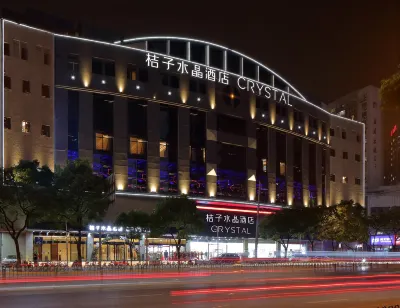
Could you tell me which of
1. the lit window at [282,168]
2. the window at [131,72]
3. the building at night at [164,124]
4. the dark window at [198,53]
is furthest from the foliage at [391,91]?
the lit window at [282,168]

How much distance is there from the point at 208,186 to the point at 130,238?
15.5 metres

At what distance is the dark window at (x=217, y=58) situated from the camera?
264ft

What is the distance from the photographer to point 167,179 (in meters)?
70.9

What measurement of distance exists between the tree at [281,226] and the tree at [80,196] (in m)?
28.8

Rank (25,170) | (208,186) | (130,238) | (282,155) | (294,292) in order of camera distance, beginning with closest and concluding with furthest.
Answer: (294,292) < (25,170) < (130,238) < (208,186) < (282,155)

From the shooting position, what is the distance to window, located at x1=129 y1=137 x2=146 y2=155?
224 feet

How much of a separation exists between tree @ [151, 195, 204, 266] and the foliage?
45.9m

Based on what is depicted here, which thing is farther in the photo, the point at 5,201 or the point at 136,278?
the point at 5,201

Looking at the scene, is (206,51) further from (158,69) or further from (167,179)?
(167,179)

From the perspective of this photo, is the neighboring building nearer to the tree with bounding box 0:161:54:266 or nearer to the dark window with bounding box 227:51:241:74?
the dark window with bounding box 227:51:241:74

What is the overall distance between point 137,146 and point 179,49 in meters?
15.7

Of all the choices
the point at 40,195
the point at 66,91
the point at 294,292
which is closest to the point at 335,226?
the point at 66,91

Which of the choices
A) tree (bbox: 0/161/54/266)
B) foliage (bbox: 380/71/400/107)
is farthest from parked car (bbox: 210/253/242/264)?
foliage (bbox: 380/71/400/107)

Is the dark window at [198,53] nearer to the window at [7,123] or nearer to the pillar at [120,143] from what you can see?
the pillar at [120,143]
